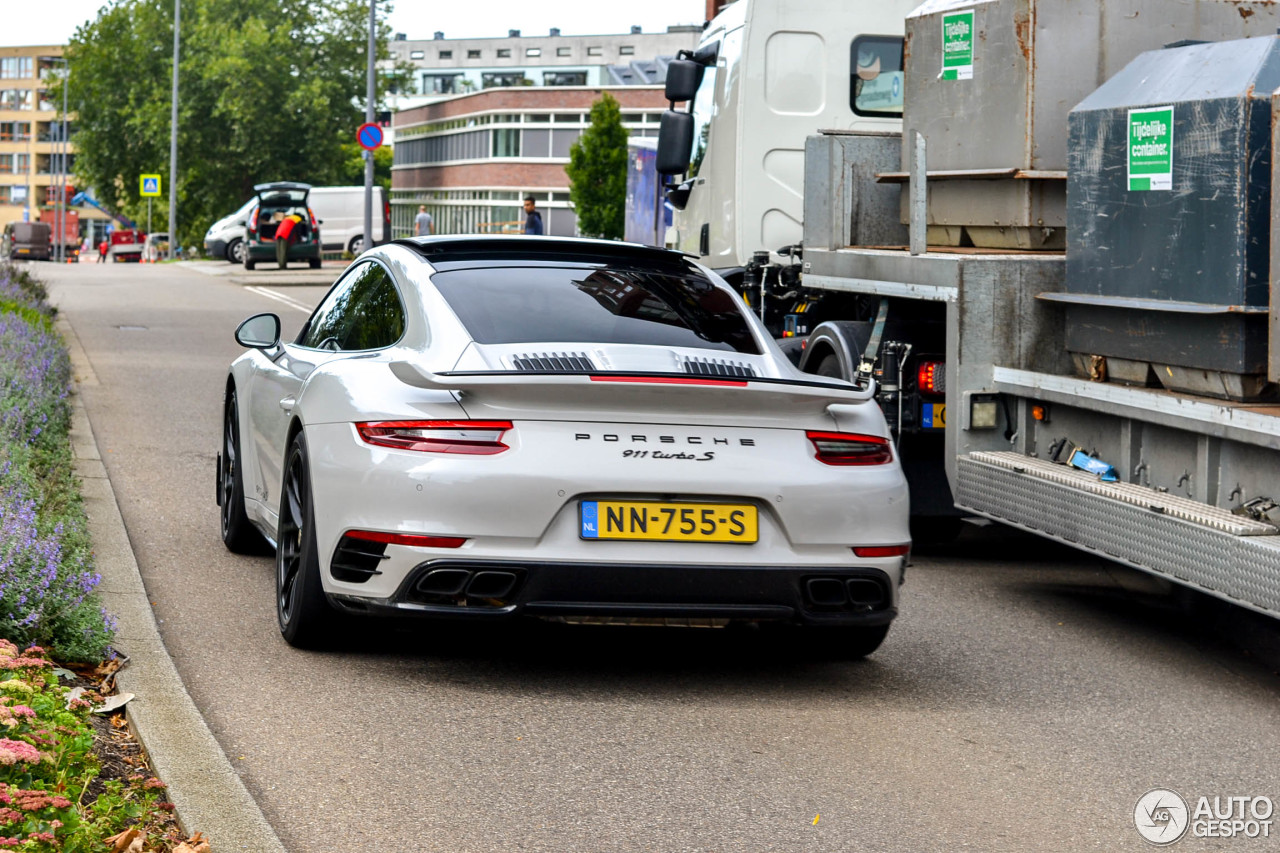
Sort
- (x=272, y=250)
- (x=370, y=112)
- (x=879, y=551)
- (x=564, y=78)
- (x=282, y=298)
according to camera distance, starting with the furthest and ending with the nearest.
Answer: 1. (x=564, y=78)
2. (x=272, y=250)
3. (x=370, y=112)
4. (x=282, y=298)
5. (x=879, y=551)

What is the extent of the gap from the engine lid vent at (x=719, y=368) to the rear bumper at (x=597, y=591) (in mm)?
707

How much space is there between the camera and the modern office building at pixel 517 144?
86000mm

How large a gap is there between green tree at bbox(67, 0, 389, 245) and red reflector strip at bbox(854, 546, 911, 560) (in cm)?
7476

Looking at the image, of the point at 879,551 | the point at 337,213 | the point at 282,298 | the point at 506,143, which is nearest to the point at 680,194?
the point at 879,551

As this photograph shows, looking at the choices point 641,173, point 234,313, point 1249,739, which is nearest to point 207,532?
point 1249,739

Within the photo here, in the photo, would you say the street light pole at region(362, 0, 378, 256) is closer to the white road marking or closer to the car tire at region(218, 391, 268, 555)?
the white road marking

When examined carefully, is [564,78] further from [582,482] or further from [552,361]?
[582,482]

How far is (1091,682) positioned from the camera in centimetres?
629

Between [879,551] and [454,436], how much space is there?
1.40 m

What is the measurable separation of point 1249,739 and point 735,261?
670cm

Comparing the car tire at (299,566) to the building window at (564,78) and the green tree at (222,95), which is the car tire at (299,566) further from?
the building window at (564,78)

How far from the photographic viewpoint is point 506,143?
9000 centimetres

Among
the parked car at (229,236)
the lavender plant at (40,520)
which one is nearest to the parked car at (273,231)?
the parked car at (229,236)

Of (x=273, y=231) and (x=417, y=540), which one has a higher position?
(x=273, y=231)
